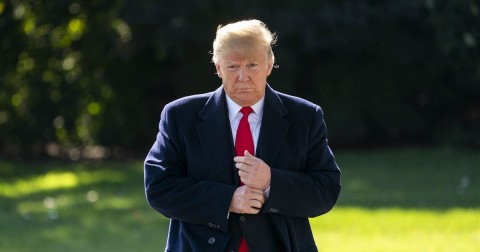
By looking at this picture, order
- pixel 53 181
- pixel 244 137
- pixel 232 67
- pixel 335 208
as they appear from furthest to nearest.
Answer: pixel 53 181
pixel 335 208
pixel 244 137
pixel 232 67

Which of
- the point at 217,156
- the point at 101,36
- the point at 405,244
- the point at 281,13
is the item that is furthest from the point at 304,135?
the point at 101,36

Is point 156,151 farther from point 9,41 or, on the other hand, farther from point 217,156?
point 9,41

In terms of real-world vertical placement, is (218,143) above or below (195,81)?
below

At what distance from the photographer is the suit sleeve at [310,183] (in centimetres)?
402

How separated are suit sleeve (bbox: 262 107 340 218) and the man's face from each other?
265 mm

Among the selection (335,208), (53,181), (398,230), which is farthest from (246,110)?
(53,181)

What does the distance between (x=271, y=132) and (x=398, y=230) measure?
6.19m

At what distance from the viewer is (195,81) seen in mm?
17984

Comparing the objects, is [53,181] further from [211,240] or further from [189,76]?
[211,240]

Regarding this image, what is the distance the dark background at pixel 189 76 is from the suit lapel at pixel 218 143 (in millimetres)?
12327

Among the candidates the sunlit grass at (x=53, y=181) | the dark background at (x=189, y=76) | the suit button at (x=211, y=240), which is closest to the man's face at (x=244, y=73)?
the suit button at (x=211, y=240)

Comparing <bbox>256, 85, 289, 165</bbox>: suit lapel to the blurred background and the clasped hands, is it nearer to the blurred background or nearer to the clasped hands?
the clasped hands

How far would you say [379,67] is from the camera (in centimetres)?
1823

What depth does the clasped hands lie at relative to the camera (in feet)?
12.9
